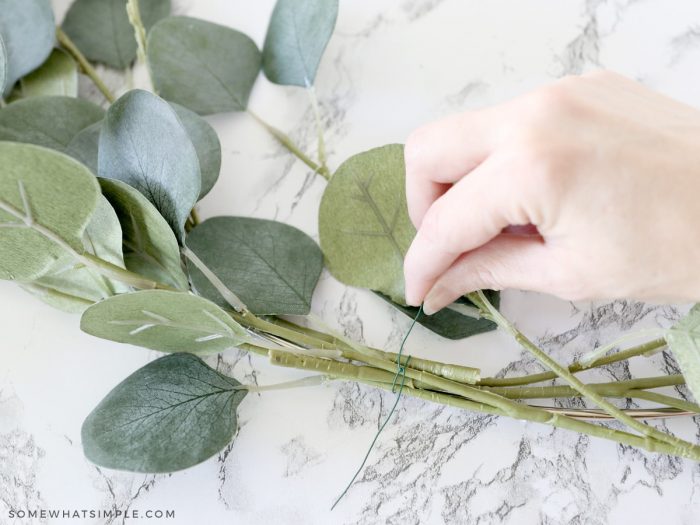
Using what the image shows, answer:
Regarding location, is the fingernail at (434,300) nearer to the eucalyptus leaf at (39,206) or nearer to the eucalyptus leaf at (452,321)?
the eucalyptus leaf at (452,321)

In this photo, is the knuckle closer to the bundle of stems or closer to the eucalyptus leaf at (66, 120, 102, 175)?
the bundle of stems

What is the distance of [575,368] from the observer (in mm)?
573

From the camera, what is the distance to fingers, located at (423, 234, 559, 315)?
1.57 feet

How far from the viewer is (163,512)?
0.58m

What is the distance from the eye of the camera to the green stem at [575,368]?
57 centimetres

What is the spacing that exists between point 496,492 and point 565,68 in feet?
1.29

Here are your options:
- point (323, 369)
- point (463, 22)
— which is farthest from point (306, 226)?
point (463, 22)

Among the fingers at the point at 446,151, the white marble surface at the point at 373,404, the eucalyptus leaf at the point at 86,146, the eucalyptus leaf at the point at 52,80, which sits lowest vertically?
the white marble surface at the point at 373,404

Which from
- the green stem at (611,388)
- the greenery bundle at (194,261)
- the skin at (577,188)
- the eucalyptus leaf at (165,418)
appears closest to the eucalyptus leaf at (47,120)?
the greenery bundle at (194,261)

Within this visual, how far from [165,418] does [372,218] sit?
0.22 meters

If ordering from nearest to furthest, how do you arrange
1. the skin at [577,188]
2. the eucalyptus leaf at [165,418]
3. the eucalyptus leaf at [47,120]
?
the skin at [577,188] → the eucalyptus leaf at [165,418] → the eucalyptus leaf at [47,120]

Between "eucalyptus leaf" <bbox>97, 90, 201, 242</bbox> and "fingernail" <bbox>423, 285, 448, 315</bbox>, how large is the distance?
0.61 feet

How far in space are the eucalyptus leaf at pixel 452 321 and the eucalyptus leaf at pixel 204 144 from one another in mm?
191

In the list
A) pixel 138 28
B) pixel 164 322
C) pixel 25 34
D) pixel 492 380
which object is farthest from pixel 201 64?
pixel 492 380
